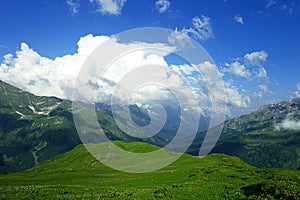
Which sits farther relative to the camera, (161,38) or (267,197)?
(161,38)

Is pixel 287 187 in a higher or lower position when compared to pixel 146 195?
higher

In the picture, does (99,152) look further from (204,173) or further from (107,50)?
(107,50)

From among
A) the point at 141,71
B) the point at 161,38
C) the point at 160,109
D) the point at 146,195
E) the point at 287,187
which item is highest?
the point at 161,38

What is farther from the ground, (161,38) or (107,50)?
(161,38)

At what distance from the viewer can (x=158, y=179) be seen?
53.8 meters

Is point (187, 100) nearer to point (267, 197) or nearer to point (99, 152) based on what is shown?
point (267, 197)

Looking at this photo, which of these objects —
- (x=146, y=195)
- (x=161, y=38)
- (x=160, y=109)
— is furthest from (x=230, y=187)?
(x=161, y=38)

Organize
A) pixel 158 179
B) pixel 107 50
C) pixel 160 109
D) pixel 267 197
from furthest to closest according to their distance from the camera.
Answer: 1. pixel 158 179
2. pixel 160 109
3. pixel 107 50
4. pixel 267 197

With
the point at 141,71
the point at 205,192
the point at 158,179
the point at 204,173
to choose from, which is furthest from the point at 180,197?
the point at 158,179

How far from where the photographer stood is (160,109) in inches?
1369

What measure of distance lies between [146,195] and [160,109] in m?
11.0

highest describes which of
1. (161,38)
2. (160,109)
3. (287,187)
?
(161,38)

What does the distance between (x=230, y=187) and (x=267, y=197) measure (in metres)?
6.83

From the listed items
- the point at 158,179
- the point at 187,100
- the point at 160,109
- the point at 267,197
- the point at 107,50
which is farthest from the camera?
the point at 158,179
